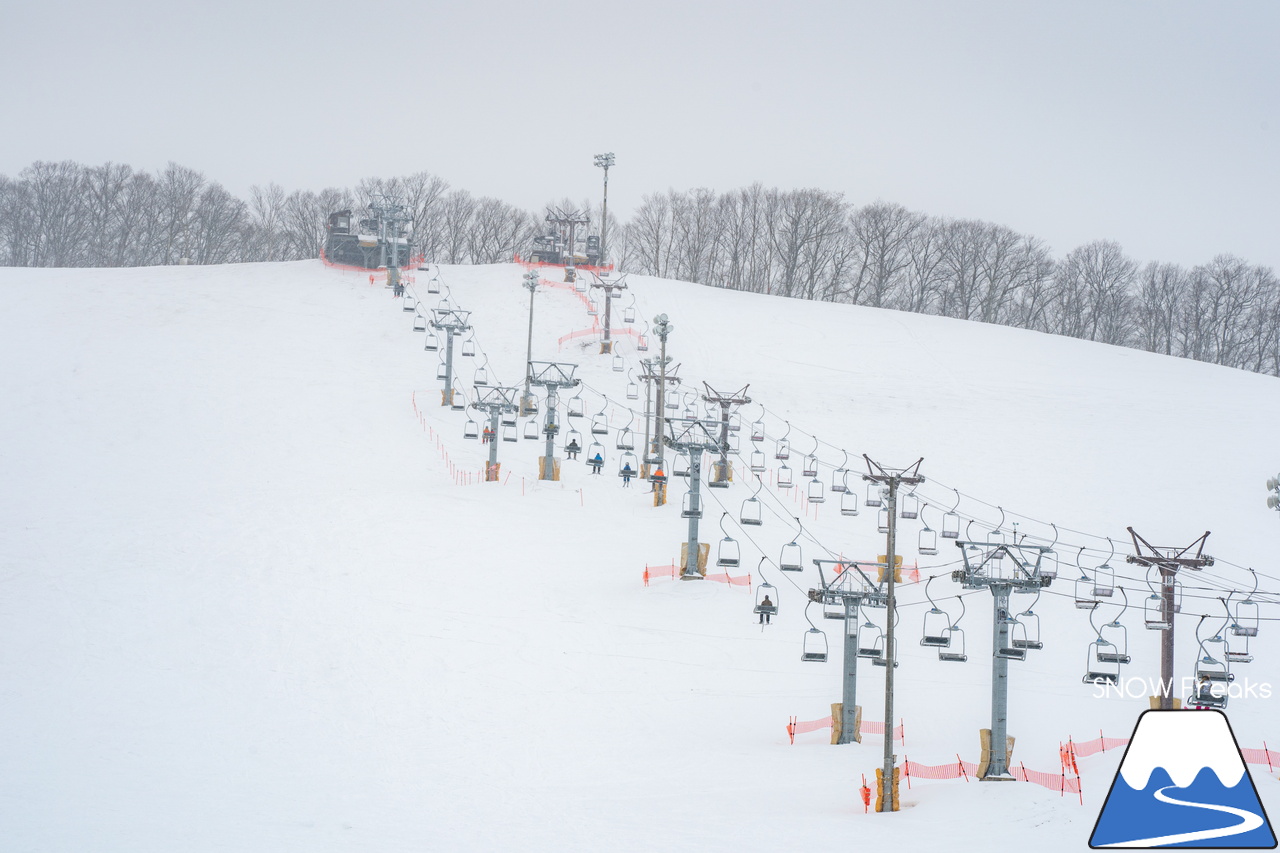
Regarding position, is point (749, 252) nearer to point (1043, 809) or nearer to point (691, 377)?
point (691, 377)

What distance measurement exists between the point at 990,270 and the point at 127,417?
67199 mm

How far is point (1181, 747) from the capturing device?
6859 millimetres

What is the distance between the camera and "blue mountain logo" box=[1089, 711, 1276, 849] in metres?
6.73

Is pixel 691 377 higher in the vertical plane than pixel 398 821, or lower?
higher

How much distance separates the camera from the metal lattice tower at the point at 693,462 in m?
30.0

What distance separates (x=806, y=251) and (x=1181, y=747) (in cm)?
8440

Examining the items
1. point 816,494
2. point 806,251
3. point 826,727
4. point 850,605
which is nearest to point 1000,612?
point 850,605

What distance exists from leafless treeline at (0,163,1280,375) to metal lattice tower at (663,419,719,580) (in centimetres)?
5784

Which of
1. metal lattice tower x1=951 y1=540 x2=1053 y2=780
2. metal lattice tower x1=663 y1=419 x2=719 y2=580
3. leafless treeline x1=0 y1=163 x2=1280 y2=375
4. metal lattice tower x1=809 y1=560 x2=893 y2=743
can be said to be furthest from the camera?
leafless treeline x1=0 y1=163 x2=1280 y2=375

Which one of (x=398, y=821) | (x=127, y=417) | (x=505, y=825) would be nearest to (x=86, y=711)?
(x=398, y=821)

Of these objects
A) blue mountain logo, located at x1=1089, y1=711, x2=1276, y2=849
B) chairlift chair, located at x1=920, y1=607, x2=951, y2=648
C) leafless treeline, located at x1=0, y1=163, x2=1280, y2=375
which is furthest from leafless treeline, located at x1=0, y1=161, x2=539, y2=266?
blue mountain logo, located at x1=1089, y1=711, x2=1276, y2=849

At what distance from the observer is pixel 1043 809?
16.7 m

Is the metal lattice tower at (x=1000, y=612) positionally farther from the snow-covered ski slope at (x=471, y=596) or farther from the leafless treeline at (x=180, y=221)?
the leafless treeline at (x=180, y=221)

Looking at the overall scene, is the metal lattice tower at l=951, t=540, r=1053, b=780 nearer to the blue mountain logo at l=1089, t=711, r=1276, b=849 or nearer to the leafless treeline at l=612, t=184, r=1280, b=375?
the blue mountain logo at l=1089, t=711, r=1276, b=849
